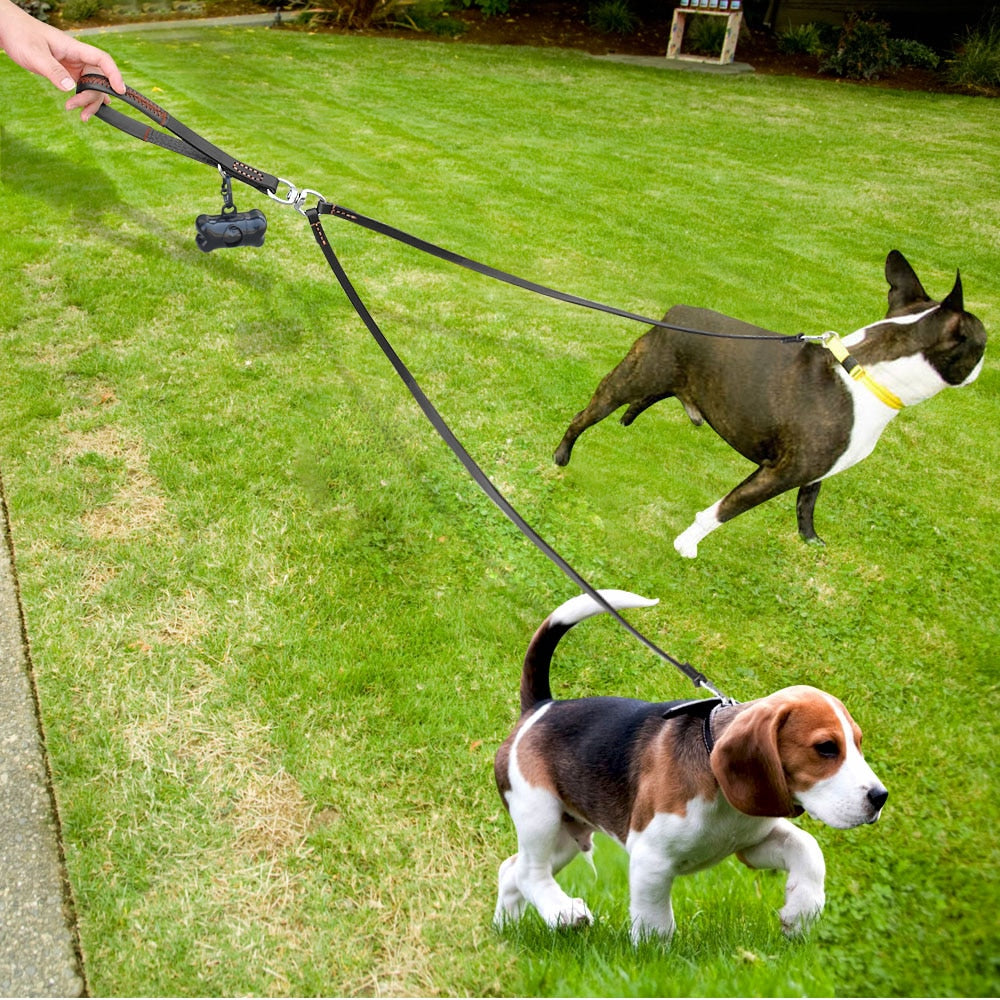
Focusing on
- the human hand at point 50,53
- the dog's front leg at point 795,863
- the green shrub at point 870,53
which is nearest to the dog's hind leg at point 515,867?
the dog's front leg at point 795,863

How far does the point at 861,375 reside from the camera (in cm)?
350

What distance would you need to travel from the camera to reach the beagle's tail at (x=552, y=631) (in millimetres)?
2654

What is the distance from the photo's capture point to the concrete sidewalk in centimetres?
290

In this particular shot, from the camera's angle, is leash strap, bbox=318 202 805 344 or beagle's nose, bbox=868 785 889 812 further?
leash strap, bbox=318 202 805 344

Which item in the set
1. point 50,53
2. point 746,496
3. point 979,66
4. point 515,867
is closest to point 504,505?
point 515,867

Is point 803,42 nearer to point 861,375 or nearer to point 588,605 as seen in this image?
point 861,375

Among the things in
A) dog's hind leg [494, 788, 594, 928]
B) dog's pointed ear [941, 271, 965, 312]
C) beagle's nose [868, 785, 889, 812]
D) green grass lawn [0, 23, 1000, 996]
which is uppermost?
dog's pointed ear [941, 271, 965, 312]

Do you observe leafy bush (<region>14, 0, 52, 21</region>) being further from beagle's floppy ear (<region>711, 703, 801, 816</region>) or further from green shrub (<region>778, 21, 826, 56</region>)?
beagle's floppy ear (<region>711, 703, 801, 816</region>)

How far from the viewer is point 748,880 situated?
3.05 metres

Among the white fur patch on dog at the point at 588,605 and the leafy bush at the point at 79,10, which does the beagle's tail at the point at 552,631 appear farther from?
the leafy bush at the point at 79,10

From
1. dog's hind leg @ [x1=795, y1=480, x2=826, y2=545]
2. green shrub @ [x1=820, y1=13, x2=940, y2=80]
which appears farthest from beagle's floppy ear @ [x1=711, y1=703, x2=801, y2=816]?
green shrub @ [x1=820, y1=13, x2=940, y2=80]

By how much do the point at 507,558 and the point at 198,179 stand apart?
7.94 meters

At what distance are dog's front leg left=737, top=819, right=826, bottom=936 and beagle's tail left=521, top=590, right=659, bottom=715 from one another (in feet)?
2.52

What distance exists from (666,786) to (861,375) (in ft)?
6.56
